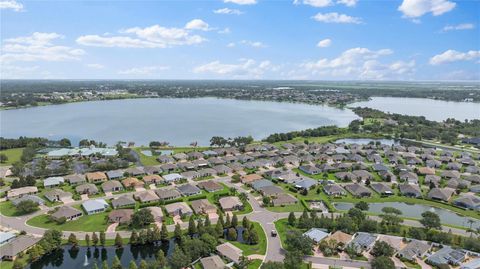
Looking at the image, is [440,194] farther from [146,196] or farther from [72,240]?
[72,240]

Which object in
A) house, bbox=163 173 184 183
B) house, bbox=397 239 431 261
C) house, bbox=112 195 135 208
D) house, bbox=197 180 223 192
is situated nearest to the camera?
house, bbox=397 239 431 261

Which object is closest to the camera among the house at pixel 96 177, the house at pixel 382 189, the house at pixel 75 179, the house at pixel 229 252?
the house at pixel 229 252

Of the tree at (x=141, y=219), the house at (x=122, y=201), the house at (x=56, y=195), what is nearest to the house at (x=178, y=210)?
the tree at (x=141, y=219)

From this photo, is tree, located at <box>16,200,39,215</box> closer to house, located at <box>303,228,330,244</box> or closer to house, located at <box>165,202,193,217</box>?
house, located at <box>165,202,193,217</box>

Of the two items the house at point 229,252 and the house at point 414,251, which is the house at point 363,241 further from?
the house at point 229,252

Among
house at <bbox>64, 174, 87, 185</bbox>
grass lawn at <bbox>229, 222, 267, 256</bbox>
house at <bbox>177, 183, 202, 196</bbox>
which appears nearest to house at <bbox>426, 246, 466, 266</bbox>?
grass lawn at <bbox>229, 222, 267, 256</bbox>

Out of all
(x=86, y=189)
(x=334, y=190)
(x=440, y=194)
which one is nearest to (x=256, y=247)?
(x=334, y=190)

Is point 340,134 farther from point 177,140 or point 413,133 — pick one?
point 177,140

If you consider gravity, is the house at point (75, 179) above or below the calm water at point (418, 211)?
above
